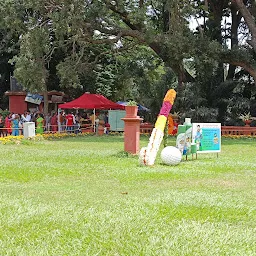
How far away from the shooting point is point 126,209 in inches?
238

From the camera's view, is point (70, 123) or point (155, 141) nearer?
point (155, 141)

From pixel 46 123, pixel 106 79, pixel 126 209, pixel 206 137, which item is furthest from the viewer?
pixel 106 79

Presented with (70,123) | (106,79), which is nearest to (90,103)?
(70,123)

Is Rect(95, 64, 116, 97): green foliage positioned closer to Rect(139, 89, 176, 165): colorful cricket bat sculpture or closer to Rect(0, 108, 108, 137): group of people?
Rect(0, 108, 108, 137): group of people

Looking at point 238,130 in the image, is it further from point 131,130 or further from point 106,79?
point 106,79

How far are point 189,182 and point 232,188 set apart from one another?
0.89 meters

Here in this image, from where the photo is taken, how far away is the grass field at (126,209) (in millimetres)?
4531

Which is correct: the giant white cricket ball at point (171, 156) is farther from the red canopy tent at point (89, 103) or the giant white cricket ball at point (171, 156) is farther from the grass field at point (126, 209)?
the red canopy tent at point (89, 103)

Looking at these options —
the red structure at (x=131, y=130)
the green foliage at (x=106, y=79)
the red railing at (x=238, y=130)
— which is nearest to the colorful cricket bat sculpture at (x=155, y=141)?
the red structure at (x=131, y=130)

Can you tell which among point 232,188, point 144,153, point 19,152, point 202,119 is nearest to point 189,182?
point 232,188

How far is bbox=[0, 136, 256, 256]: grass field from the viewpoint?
4.53 meters

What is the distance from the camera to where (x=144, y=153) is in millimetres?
10695

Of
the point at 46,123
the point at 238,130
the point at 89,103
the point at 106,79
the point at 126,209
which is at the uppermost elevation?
the point at 106,79

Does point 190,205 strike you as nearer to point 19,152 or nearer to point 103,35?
point 19,152
